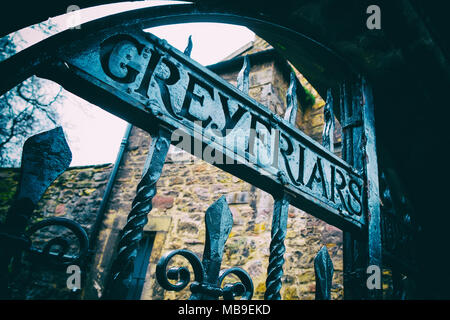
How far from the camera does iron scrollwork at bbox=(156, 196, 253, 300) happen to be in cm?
→ 89

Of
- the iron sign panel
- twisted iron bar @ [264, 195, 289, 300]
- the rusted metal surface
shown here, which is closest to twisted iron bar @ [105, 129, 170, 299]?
the iron sign panel

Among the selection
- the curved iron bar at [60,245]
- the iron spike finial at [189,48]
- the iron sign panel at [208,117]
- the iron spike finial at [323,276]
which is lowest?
the iron spike finial at [323,276]

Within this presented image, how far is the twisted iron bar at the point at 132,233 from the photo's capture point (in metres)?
0.80

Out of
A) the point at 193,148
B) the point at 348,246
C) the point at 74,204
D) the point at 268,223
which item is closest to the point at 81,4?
the point at 193,148

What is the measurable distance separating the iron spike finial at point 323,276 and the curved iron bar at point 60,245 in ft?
3.17

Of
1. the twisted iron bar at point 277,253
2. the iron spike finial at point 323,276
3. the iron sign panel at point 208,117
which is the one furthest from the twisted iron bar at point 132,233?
the iron spike finial at point 323,276

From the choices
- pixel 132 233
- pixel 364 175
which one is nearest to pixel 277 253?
pixel 132 233

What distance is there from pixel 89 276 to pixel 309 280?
4.17m

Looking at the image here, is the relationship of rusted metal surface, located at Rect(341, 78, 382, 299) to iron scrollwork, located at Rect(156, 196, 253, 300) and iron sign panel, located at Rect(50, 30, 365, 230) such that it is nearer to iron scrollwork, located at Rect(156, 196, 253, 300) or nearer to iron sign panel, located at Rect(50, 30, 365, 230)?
iron sign panel, located at Rect(50, 30, 365, 230)

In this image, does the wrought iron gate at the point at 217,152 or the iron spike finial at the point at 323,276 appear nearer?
the wrought iron gate at the point at 217,152

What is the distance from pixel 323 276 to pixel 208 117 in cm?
89

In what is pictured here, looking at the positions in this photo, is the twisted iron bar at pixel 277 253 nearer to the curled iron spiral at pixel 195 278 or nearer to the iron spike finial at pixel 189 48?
the curled iron spiral at pixel 195 278

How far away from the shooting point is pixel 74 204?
612cm

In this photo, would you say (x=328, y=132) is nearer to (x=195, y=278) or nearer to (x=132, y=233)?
(x=195, y=278)
